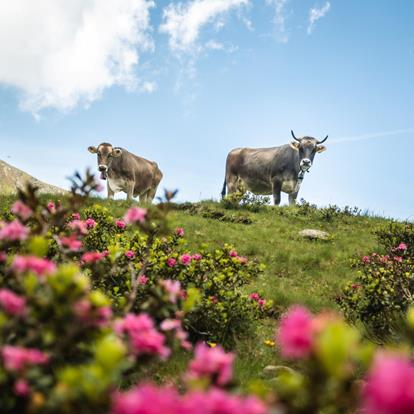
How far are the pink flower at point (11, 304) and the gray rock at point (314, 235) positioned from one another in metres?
11.2

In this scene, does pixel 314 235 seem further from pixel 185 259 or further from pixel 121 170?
pixel 121 170

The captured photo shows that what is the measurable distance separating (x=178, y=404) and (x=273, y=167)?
18.9 m

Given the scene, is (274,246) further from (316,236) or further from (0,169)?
(0,169)

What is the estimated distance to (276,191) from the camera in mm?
19047

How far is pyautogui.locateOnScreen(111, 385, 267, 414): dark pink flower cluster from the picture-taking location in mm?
991

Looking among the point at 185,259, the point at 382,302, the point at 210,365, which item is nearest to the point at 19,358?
the point at 210,365

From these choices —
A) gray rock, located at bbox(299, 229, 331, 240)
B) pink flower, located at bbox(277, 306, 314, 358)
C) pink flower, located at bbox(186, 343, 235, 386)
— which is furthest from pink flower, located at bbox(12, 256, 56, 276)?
gray rock, located at bbox(299, 229, 331, 240)

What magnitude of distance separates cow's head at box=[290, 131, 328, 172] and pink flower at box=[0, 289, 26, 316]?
1714cm

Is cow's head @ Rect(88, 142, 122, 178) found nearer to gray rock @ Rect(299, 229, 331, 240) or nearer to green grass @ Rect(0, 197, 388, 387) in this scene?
green grass @ Rect(0, 197, 388, 387)

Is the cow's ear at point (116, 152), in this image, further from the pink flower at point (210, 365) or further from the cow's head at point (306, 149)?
the pink flower at point (210, 365)

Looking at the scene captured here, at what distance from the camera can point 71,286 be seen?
1584mm

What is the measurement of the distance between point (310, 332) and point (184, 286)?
14.0 feet

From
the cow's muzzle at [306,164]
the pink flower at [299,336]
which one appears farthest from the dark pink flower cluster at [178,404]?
the cow's muzzle at [306,164]

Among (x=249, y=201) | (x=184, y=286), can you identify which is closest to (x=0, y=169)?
(x=249, y=201)
